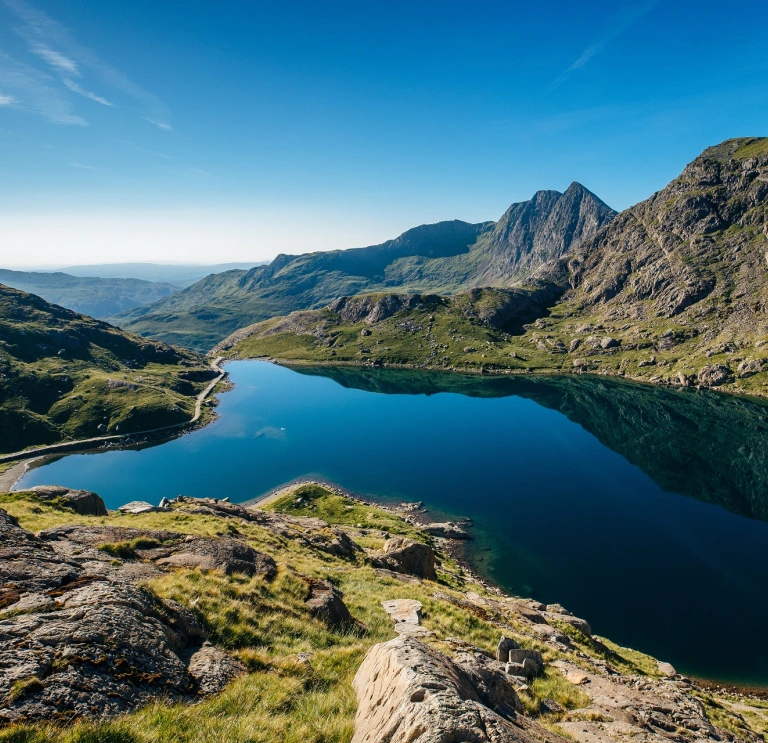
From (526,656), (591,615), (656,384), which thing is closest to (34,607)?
(526,656)

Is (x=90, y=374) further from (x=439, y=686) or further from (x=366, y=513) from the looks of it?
(x=439, y=686)

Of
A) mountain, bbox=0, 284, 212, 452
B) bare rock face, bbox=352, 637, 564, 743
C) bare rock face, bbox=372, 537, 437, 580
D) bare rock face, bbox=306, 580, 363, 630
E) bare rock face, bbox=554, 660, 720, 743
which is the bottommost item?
mountain, bbox=0, 284, 212, 452

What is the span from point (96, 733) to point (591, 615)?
65.3 m

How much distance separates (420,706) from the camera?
9469 mm

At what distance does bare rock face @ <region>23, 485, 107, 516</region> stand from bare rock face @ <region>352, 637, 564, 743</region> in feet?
119

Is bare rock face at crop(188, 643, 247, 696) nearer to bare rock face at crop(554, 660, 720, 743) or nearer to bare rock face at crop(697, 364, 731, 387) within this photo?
bare rock face at crop(554, 660, 720, 743)

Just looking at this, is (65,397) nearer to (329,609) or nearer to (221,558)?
(221,558)

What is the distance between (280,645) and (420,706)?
27.5 ft

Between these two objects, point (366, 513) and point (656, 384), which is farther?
point (656, 384)

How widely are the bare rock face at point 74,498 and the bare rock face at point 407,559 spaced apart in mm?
27025

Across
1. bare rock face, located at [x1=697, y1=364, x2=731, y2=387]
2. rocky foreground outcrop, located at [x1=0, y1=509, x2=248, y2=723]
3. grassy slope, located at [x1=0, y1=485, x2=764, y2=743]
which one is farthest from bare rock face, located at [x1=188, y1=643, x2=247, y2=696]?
bare rock face, located at [x1=697, y1=364, x2=731, y2=387]

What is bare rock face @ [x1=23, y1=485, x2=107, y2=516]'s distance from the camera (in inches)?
1452

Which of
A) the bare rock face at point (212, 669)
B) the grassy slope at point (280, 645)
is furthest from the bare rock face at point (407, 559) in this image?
the bare rock face at point (212, 669)

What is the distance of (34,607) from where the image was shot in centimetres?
1098
